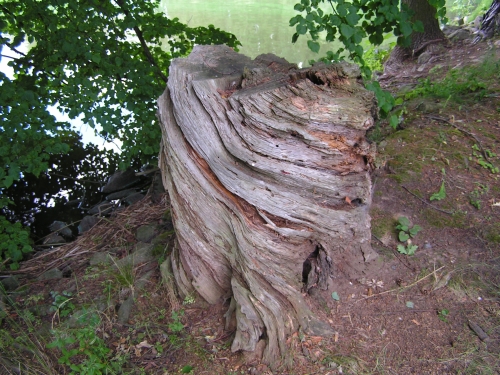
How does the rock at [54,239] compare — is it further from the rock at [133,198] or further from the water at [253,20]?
the water at [253,20]

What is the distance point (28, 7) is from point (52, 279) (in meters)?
2.43

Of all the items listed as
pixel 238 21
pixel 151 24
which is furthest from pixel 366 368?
pixel 238 21

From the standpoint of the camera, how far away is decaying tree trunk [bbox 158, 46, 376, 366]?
2189 millimetres

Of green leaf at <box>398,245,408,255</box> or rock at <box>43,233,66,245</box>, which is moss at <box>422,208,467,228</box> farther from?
rock at <box>43,233,66,245</box>

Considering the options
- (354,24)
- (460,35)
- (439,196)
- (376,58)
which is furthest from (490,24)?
(354,24)

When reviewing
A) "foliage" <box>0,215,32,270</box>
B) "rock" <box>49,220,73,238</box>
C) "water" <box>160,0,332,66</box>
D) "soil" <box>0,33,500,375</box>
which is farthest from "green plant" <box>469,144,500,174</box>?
"water" <box>160,0,332,66</box>

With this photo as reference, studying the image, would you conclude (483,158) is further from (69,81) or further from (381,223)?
(69,81)

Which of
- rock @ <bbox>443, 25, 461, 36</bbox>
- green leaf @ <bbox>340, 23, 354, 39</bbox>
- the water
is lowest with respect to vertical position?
rock @ <bbox>443, 25, 461, 36</bbox>

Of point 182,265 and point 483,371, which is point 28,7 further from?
point 483,371

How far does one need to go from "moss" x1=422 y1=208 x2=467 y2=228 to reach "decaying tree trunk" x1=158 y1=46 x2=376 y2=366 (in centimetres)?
69

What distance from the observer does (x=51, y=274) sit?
3619 mm

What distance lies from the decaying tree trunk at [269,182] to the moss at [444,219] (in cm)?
69

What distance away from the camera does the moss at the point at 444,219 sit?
3.05 metres

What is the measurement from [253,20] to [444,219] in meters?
11.5
